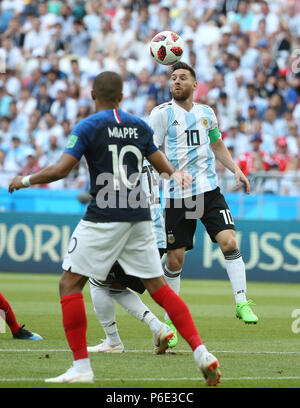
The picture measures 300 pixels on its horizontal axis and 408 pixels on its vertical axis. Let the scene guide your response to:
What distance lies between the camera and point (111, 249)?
6.31 meters

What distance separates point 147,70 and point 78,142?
15.3m

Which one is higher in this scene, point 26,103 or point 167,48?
point 26,103

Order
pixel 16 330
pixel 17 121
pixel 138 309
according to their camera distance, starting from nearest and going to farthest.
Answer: pixel 138 309, pixel 16 330, pixel 17 121

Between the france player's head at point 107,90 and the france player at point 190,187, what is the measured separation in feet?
8.44

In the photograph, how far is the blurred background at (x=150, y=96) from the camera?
17.6m

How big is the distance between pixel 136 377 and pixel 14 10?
1962cm

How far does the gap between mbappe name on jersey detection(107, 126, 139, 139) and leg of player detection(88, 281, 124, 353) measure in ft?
6.60

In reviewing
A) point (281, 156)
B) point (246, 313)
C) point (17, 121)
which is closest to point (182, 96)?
point (246, 313)

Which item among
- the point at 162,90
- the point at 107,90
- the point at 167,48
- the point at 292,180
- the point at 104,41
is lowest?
the point at 292,180

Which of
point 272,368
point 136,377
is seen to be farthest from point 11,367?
point 272,368

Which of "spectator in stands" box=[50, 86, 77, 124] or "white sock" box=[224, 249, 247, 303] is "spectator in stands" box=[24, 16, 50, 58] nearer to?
"spectator in stands" box=[50, 86, 77, 124]

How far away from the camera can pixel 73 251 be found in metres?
6.24

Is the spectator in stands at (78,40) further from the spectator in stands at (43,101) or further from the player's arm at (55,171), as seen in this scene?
the player's arm at (55,171)

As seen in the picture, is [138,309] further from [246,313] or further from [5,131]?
[5,131]
